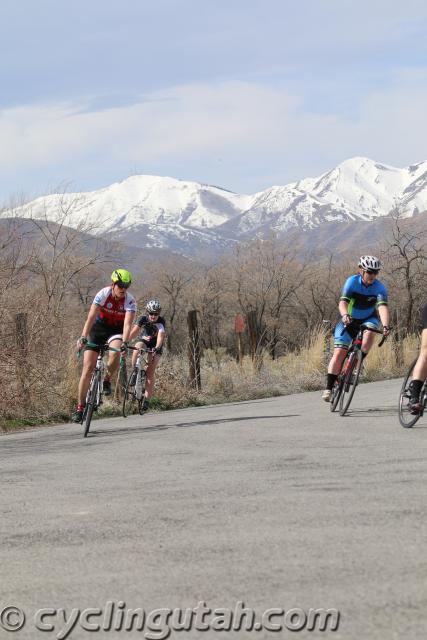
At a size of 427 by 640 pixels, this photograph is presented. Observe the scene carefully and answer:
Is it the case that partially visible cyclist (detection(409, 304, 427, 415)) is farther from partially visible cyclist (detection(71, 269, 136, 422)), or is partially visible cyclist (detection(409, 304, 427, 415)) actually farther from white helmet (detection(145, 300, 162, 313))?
white helmet (detection(145, 300, 162, 313))

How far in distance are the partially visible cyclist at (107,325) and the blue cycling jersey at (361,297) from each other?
2.79 m

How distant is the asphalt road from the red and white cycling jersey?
2.72 meters

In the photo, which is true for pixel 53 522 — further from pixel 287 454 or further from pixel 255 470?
pixel 287 454

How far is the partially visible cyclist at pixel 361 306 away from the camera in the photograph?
12.8 m

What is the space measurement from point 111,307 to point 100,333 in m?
0.38

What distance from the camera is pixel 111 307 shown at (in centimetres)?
1320

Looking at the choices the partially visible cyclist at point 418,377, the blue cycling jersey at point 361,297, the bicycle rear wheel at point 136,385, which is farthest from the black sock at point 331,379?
the bicycle rear wheel at point 136,385

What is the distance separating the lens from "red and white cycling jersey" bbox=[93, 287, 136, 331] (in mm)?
13070

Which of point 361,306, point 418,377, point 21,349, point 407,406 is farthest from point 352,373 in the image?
point 21,349

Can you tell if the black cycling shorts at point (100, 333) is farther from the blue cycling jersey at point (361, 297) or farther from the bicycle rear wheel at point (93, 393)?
the blue cycling jersey at point (361, 297)

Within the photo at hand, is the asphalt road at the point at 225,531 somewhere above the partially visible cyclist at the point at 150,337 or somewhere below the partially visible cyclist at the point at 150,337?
below

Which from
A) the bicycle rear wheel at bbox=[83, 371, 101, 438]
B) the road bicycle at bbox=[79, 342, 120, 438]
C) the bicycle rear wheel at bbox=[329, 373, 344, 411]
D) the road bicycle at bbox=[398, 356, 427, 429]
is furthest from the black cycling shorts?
the road bicycle at bbox=[398, 356, 427, 429]

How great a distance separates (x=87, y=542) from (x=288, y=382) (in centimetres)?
1694

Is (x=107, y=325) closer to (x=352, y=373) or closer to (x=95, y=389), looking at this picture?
(x=95, y=389)
